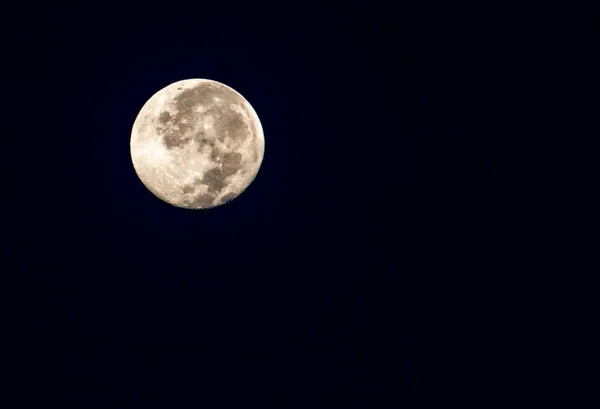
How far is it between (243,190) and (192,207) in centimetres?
82

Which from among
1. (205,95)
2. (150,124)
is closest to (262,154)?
(205,95)

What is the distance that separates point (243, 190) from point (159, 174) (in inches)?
51.7

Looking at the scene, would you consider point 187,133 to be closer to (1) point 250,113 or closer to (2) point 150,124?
(2) point 150,124

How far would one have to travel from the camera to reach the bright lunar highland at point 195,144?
255 inches

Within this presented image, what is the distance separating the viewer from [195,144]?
643 cm

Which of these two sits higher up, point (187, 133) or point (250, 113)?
point (250, 113)

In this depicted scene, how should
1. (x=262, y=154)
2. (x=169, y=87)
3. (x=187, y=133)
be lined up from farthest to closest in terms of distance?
(x=262, y=154), (x=169, y=87), (x=187, y=133)

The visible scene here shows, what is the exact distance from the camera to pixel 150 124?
6695 millimetres

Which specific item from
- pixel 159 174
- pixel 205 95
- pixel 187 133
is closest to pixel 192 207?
pixel 159 174

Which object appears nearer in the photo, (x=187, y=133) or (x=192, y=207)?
(x=187, y=133)

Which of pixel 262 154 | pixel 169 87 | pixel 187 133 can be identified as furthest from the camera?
pixel 262 154

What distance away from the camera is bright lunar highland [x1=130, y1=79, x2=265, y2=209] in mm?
6469

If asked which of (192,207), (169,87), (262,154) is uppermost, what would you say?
(169,87)

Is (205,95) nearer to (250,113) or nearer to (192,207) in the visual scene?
(250,113)
